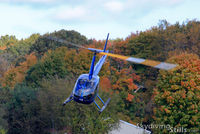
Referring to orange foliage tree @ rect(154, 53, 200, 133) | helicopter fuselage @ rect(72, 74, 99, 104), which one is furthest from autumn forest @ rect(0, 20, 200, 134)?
helicopter fuselage @ rect(72, 74, 99, 104)

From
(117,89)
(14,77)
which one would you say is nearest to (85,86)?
(117,89)

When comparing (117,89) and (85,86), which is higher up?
(85,86)

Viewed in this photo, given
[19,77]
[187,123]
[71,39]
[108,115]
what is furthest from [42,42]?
[187,123]

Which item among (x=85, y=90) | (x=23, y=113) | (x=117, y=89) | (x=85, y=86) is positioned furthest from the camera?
(x=117, y=89)

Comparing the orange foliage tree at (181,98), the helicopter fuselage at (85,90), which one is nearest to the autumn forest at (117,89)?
the orange foliage tree at (181,98)

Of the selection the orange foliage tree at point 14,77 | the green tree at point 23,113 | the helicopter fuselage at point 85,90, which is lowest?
the green tree at point 23,113

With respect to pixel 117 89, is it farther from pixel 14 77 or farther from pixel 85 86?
pixel 85 86

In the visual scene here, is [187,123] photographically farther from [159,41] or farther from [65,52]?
[65,52]

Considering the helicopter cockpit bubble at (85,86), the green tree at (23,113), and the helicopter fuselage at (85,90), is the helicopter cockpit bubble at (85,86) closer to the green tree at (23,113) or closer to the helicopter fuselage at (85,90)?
the helicopter fuselage at (85,90)
